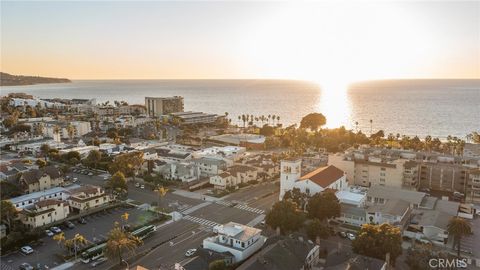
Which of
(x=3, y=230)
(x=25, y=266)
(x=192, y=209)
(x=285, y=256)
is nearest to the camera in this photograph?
(x=285, y=256)

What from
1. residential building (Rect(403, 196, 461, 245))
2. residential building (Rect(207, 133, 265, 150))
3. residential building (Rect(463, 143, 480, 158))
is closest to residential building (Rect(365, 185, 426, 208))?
residential building (Rect(403, 196, 461, 245))

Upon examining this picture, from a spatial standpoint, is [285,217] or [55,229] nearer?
[285,217]

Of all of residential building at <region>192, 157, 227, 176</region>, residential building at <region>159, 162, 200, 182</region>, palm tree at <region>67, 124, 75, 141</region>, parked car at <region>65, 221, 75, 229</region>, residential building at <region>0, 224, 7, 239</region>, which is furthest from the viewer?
palm tree at <region>67, 124, 75, 141</region>

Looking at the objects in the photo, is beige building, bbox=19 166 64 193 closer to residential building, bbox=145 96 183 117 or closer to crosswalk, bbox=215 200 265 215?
crosswalk, bbox=215 200 265 215

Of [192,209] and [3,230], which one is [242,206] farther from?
[3,230]

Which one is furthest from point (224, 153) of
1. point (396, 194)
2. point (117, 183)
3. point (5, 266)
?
point (5, 266)

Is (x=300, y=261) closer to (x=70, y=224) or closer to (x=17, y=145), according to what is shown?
(x=70, y=224)
